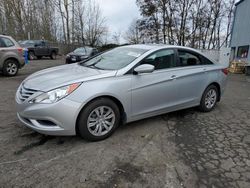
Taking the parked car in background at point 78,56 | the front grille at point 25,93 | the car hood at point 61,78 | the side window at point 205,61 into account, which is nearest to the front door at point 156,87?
the car hood at point 61,78

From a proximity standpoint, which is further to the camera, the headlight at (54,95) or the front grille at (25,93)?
the front grille at (25,93)

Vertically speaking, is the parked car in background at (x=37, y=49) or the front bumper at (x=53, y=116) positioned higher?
the parked car in background at (x=37, y=49)

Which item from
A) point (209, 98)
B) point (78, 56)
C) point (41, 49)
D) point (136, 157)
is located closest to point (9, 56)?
point (78, 56)

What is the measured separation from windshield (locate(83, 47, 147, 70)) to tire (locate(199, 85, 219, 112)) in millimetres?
1857

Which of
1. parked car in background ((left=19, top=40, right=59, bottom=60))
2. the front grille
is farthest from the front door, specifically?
parked car in background ((left=19, top=40, right=59, bottom=60))

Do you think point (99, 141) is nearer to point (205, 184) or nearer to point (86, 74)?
point (86, 74)

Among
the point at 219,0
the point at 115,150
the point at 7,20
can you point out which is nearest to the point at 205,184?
the point at 115,150

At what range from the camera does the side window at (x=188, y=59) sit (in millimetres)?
4078

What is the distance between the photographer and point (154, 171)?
243 centimetres

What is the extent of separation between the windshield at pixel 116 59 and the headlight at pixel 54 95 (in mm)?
926

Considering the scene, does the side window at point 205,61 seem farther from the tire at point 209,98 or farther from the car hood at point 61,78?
the car hood at point 61,78

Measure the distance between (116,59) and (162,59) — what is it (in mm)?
882

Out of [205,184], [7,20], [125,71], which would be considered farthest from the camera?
[7,20]

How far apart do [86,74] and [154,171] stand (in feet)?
5.67
